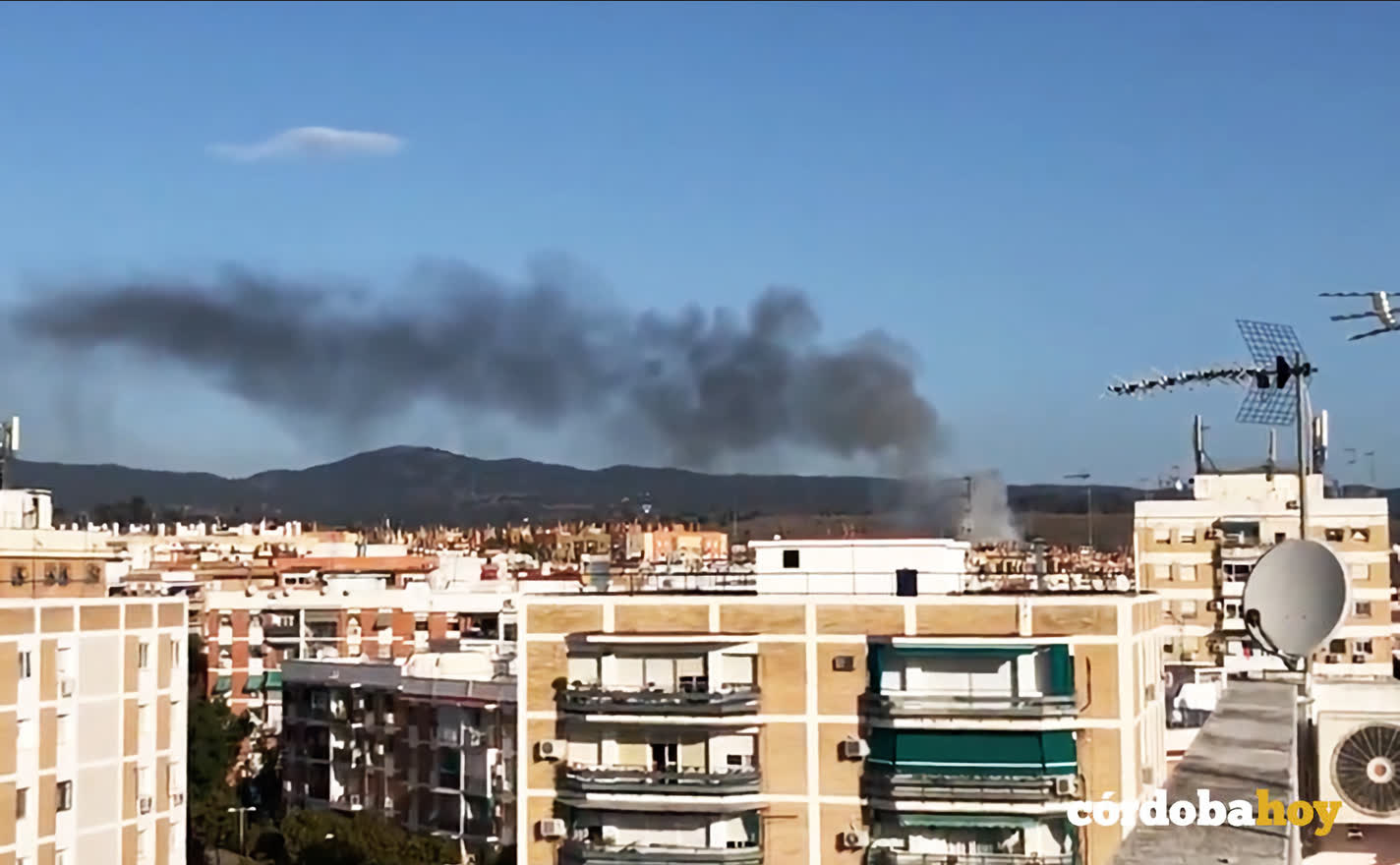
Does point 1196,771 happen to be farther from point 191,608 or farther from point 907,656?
point 191,608

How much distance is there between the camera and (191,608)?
39812mm

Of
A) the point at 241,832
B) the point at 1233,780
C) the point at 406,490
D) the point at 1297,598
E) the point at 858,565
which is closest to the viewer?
the point at 1233,780

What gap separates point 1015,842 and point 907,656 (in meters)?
1.63

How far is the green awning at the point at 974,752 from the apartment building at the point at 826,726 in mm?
15

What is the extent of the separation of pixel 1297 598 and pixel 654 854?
6.61 metres

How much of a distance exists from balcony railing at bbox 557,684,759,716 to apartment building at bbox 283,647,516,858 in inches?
476

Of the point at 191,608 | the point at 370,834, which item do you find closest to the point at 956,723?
the point at 370,834

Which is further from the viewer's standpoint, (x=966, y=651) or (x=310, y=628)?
(x=310, y=628)

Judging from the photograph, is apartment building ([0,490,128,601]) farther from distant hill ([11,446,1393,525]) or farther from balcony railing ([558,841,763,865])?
distant hill ([11,446,1393,525])

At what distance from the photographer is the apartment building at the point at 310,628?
1560 inches

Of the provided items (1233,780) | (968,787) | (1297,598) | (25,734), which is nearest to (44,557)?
(25,734)

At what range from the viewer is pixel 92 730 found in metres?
21.5

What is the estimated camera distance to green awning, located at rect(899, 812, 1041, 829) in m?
14.8

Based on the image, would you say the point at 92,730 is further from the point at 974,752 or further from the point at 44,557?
the point at 974,752
